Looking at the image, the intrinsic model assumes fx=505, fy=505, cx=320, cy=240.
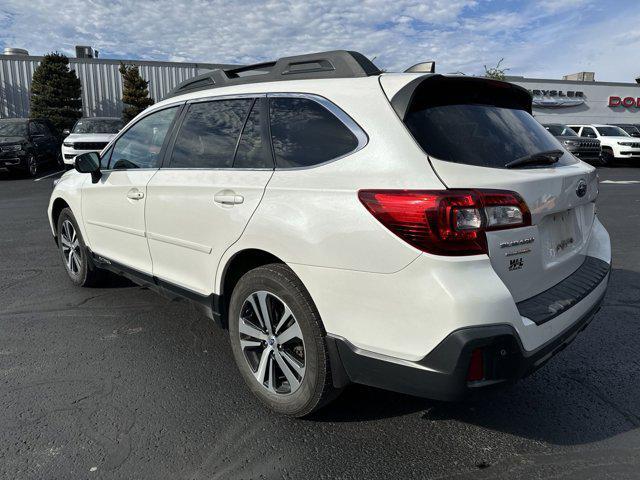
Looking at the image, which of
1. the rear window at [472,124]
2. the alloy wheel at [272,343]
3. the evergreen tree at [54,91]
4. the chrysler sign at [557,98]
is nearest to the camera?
the rear window at [472,124]

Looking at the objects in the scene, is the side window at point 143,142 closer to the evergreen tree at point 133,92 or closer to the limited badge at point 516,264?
the limited badge at point 516,264

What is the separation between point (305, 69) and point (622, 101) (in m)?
42.2

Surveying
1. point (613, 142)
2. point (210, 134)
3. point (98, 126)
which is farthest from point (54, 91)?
point (613, 142)

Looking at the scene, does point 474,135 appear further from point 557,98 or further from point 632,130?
point 557,98

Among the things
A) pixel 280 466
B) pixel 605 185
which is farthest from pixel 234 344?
pixel 605 185

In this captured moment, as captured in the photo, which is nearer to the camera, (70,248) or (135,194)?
(135,194)

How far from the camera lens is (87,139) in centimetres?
1519

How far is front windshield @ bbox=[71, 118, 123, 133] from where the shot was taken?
52.3 ft

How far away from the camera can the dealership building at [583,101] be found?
3556 cm

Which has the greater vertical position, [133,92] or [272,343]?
[133,92]

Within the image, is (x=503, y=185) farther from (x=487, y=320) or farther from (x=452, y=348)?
(x=452, y=348)

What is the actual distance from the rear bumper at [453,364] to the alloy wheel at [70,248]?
11.6ft

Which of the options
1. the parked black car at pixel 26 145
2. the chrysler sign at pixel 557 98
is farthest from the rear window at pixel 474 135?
the chrysler sign at pixel 557 98

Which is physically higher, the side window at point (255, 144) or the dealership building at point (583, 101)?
the dealership building at point (583, 101)
